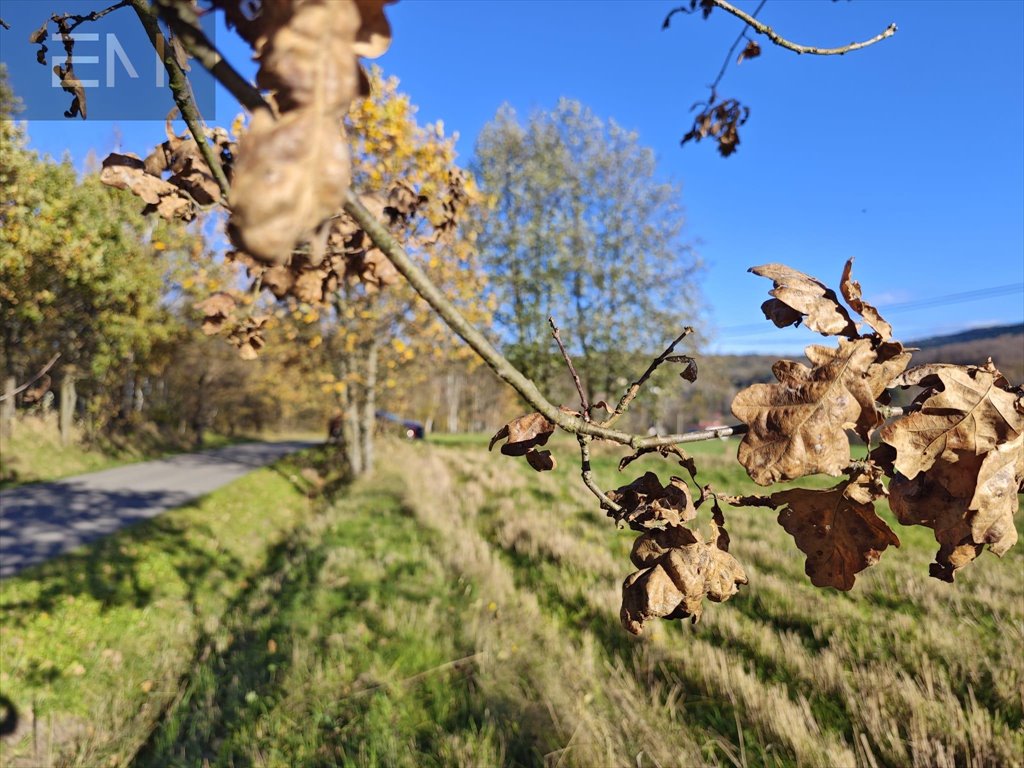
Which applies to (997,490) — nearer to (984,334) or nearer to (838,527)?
(838,527)

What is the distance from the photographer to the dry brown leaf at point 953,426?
0.85m

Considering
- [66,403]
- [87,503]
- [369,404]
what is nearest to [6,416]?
[66,403]

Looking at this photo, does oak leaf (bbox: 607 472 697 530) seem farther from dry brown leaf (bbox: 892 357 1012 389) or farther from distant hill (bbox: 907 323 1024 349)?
distant hill (bbox: 907 323 1024 349)

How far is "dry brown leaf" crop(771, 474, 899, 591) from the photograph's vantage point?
0.97 metres

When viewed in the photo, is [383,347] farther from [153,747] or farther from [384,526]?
[153,747]

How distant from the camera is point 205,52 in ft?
1.30

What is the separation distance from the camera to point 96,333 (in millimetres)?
15891

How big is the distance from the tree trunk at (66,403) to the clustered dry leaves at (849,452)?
1983cm

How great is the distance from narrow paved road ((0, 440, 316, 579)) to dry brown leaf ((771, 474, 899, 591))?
8.80 meters

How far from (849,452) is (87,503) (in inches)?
523

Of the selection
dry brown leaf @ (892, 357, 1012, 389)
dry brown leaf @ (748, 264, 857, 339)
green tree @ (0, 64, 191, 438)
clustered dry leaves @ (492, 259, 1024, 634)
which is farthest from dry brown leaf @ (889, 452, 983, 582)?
green tree @ (0, 64, 191, 438)

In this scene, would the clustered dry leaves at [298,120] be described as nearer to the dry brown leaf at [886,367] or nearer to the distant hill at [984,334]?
the dry brown leaf at [886,367]

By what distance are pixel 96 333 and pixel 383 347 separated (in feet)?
29.7

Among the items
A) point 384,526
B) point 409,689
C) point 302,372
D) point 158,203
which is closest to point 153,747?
point 409,689
